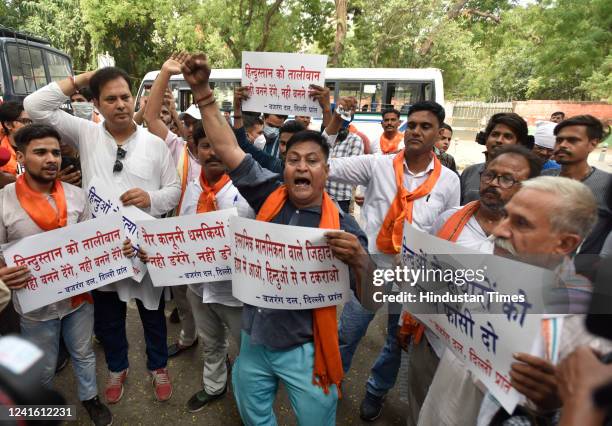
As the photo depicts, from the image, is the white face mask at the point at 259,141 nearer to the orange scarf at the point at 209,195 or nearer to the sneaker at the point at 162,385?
the orange scarf at the point at 209,195

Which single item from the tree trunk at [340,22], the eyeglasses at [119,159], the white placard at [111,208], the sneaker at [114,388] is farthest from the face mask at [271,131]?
the tree trunk at [340,22]

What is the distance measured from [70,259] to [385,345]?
2032mm

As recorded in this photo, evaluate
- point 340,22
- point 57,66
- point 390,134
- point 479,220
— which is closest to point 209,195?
point 479,220

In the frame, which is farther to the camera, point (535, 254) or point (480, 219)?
point (480, 219)

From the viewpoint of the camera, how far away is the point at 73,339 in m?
2.38

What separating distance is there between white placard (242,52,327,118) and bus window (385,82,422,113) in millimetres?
9298

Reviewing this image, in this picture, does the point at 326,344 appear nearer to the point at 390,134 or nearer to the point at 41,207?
the point at 41,207

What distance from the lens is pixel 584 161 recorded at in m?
3.06

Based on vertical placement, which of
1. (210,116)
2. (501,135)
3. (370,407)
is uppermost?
(210,116)

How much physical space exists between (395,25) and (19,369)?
57.1ft

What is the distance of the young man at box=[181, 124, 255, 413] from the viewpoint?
2.37m

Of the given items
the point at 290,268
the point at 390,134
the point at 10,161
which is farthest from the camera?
the point at 390,134

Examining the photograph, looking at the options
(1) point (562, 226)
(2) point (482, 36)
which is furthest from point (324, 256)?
(2) point (482, 36)

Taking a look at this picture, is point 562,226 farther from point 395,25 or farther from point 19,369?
point 395,25
